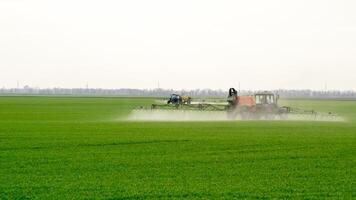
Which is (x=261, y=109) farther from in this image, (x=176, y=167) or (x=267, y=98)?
(x=176, y=167)

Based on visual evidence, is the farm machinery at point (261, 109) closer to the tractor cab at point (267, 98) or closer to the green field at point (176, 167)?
the tractor cab at point (267, 98)

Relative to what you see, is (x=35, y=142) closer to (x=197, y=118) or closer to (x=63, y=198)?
(x=63, y=198)

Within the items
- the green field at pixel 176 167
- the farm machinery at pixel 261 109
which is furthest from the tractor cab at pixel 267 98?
the green field at pixel 176 167

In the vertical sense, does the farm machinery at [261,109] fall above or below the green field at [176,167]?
above

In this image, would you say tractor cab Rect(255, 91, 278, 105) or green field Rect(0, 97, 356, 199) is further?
tractor cab Rect(255, 91, 278, 105)

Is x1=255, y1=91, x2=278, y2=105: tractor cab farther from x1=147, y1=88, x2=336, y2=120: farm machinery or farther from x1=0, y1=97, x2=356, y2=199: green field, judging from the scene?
x1=0, y1=97, x2=356, y2=199: green field

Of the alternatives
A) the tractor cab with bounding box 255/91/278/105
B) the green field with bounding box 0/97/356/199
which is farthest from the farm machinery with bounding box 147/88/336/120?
the green field with bounding box 0/97/356/199

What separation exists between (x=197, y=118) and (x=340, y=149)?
24.0 metres

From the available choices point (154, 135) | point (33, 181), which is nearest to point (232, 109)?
point (154, 135)

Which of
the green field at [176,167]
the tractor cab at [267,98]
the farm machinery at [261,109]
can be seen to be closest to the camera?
the green field at [176,167]

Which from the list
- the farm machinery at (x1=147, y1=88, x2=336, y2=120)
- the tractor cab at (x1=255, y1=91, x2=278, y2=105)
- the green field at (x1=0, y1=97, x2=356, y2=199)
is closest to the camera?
the green field at (x1=0, y1=97, x2=356, y2=199)

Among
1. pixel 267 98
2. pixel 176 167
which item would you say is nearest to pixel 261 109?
pixel 267 98

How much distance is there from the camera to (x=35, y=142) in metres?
24.3

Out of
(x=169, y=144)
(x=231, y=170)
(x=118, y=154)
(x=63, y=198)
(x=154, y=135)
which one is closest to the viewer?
(x=63, y=198)
